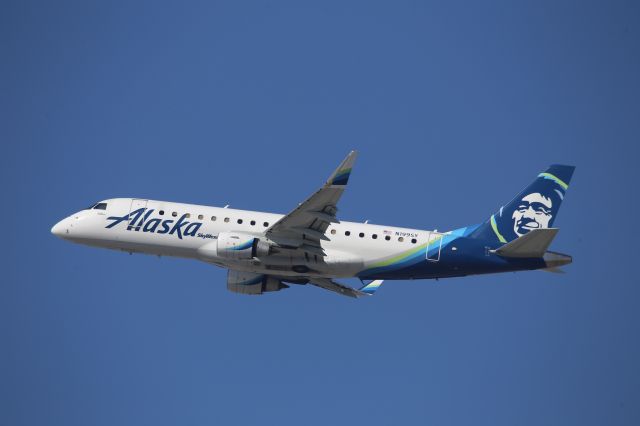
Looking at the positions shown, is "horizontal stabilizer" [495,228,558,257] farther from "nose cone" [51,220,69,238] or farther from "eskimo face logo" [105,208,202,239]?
"nose cone" [51,220,69,238]

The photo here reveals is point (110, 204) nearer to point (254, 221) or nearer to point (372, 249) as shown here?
point (254, 221)

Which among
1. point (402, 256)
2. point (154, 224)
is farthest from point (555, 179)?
point (154, 224)

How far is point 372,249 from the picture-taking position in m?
64.2

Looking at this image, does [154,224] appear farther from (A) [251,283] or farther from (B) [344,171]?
(B) [344,171]

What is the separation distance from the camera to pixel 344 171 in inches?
2292

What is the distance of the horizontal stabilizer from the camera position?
59.5 metres

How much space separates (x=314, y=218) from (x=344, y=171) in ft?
14.5

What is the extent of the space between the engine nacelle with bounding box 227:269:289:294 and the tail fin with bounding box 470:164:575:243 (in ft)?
44.8

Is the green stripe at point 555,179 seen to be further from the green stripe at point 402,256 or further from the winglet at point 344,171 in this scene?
the winglet at point 344,171

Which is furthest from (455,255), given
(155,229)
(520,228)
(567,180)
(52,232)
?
(52,232)

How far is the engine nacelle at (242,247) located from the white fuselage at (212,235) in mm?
474

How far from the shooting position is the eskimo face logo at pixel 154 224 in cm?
6569

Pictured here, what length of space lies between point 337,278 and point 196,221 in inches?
375

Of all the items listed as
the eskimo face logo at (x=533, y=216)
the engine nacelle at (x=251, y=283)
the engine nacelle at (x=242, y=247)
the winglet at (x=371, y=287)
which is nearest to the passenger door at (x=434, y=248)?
the eskimo face logo at (x=533, y=216)
